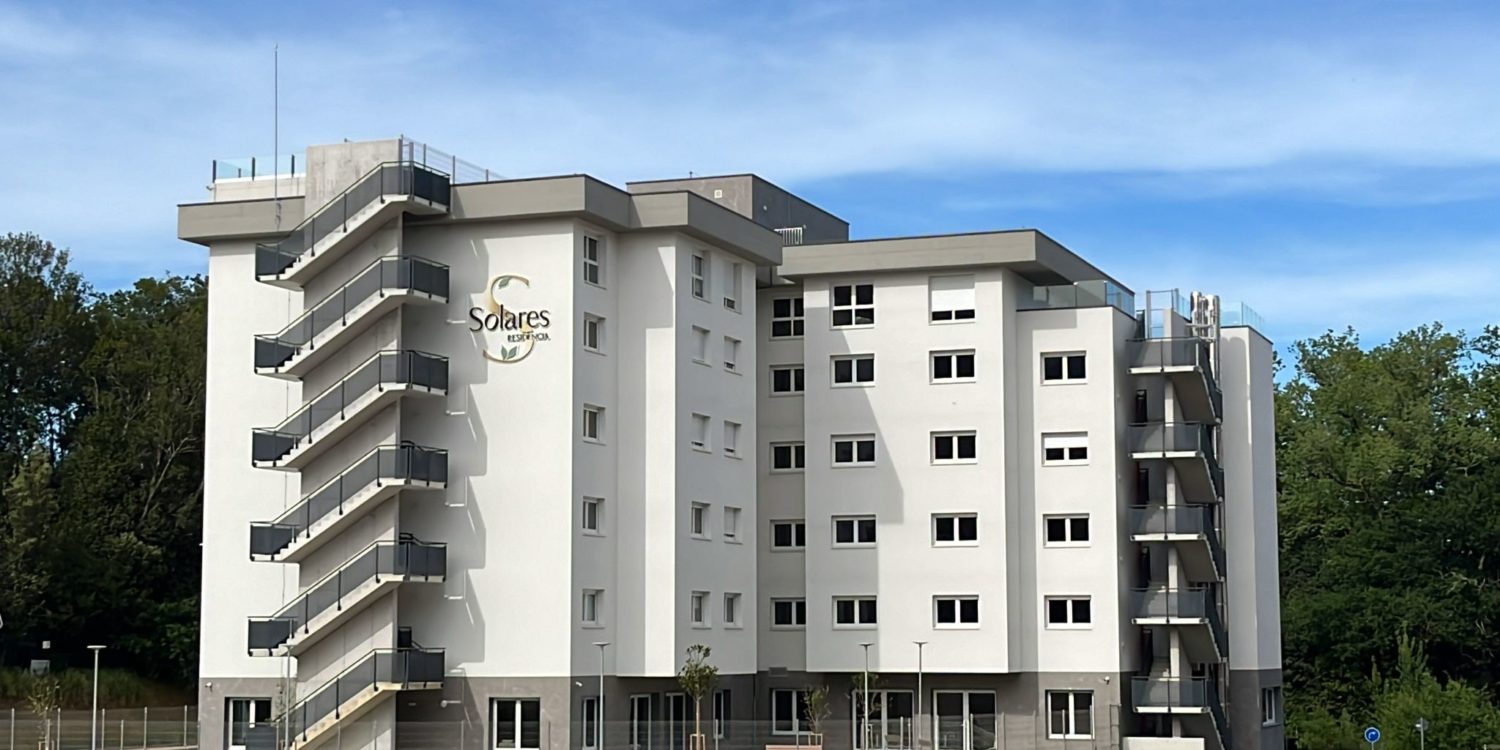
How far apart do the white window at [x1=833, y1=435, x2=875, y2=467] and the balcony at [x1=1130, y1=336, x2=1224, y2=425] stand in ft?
25.1

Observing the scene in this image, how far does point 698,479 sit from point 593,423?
3.63 meters

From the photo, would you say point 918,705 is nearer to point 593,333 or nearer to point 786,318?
point 786,318

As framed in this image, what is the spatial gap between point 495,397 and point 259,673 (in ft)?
30.5

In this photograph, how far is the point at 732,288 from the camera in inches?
2250

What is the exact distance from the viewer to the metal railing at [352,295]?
49.5 m

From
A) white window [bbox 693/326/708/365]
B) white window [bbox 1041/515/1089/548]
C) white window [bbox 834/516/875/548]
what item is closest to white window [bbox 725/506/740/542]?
white window [bbox 834/516/875/548]

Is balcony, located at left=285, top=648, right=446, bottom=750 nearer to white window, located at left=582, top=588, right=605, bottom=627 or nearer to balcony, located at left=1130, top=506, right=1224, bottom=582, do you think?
white window, located at left=582, top=588, right=605, bottom=627

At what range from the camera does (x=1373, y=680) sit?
257 feet

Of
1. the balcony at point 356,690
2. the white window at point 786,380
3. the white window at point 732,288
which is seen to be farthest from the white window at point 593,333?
the white window at point 786,380

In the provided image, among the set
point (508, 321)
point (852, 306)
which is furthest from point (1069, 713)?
point (508, 321)

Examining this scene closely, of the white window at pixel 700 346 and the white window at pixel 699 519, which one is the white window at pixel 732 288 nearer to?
the white window at pixel 700 346

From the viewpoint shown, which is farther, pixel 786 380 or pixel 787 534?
pixel 786 380

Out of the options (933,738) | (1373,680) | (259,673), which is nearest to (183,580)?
(259,673)

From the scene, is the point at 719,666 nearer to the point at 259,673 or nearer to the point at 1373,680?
the point at 259,673
